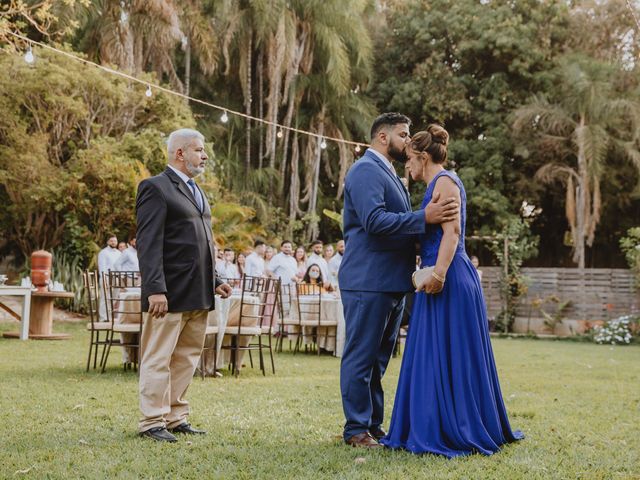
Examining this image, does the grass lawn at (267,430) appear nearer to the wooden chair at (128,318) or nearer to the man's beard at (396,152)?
the wooden chair at (128,318)

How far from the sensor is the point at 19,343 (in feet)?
41.2

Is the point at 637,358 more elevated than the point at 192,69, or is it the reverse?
the point at 192,69

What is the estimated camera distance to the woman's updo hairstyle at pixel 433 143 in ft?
16.4

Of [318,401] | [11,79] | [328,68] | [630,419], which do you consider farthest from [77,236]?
[630,419]

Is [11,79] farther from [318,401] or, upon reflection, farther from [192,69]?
[318,401]

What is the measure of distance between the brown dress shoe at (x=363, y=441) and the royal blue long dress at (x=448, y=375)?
0.09m

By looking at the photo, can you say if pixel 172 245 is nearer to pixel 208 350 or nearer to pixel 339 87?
pixel 208 350

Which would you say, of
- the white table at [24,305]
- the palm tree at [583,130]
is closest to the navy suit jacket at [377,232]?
the white table at [24,305]

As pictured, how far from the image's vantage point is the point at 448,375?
4.76 metres

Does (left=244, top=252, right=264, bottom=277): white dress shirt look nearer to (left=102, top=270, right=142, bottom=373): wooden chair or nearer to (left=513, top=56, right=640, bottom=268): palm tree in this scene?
(left=102, top=270, right=142, bottom=373): wooden chair

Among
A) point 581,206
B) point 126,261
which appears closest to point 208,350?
point 126,261

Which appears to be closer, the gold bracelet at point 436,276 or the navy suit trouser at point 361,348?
the gold bracelet at point 436,276

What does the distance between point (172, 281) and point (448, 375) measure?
180 centimetres

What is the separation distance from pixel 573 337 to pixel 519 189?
26.4ft
